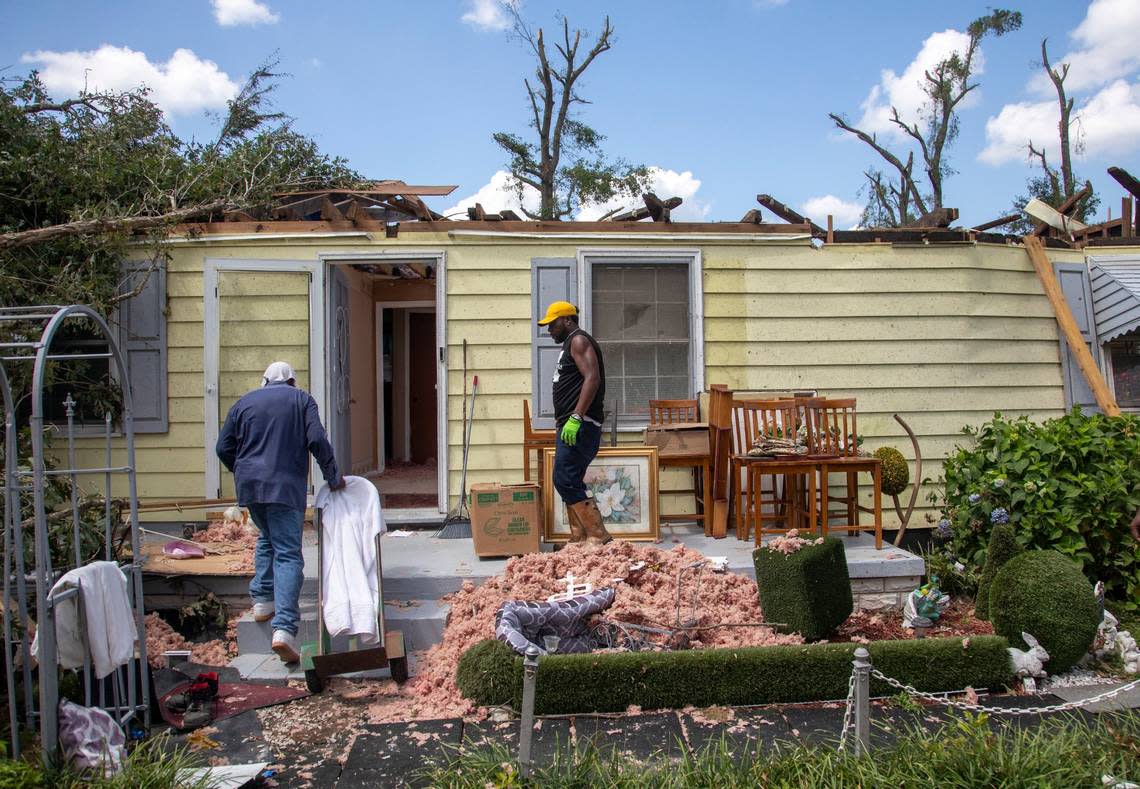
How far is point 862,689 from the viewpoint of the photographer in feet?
10.0

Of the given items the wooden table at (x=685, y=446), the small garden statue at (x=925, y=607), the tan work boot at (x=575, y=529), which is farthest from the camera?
the wooden table at (x=685, y=446)

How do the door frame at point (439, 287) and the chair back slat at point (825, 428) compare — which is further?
the door frame at point (439, 287)

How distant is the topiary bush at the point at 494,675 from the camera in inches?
160

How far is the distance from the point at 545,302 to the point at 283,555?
3.14 m

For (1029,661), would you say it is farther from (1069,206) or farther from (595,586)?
(1069,206)

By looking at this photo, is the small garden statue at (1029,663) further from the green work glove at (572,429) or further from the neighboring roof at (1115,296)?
the neighboring roof at (1115,296)

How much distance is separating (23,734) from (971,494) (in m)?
5.64

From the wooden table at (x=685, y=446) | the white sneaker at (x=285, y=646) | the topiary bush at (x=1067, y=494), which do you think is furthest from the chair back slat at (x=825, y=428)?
the white sneaker at (x=285, y=646)

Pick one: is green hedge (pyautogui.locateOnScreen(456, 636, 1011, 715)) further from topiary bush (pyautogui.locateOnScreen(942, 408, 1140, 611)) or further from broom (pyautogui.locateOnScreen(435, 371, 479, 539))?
broom (pyautogui.locateOnScreen(435, 371, 479, 539))

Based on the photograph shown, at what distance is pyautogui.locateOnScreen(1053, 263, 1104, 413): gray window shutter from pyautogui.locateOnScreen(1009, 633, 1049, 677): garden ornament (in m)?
3.83

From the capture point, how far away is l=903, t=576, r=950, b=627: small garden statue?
16.4 ft

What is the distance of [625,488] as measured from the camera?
6000mm

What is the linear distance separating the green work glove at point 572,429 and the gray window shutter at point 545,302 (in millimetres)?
1594

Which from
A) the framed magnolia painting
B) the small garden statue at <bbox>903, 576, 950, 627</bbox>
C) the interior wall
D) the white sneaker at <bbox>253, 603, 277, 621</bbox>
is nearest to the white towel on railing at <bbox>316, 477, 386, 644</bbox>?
the white sneaker at <bbox>253, 603, 277, 621</bbox>
